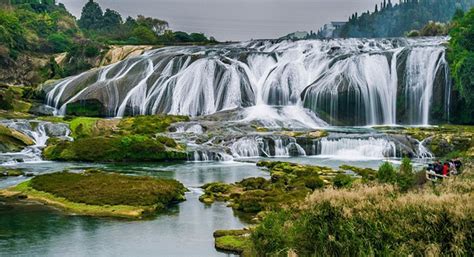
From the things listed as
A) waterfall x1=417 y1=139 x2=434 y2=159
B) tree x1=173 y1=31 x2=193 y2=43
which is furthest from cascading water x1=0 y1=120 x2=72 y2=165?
tree x1=173 y1=31 x2=193 y2=43

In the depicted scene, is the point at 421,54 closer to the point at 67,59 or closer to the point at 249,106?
the point at 249,106

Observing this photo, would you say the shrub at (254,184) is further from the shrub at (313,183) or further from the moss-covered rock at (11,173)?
the moss-covered rock at (11,173)

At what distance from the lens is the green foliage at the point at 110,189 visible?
32375mm

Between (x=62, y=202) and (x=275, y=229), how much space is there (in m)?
16.4

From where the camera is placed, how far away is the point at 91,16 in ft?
552

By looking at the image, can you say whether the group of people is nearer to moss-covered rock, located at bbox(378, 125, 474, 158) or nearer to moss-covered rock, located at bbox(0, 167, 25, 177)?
moss-covered rock, located at bbox(378, 125, 474, 158)

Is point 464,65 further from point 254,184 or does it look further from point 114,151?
point 254,184

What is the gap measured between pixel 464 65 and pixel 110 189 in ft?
134

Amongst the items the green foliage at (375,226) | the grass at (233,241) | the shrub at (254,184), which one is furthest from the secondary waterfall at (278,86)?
the green foliage at (375,226)

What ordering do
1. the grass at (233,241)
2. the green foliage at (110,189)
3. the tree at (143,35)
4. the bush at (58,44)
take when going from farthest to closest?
the tree at (143,35), the bush at (58,44), the green foliage at (110,189), the grass at (233,241)

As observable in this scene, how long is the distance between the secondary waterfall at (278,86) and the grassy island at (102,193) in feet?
103

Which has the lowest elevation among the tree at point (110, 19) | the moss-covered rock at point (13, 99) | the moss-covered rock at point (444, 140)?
the moss-covered rock at point (444, 140)

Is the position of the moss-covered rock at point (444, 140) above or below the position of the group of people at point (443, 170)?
above

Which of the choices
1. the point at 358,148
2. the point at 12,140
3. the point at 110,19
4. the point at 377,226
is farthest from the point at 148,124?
the point at 110,19
